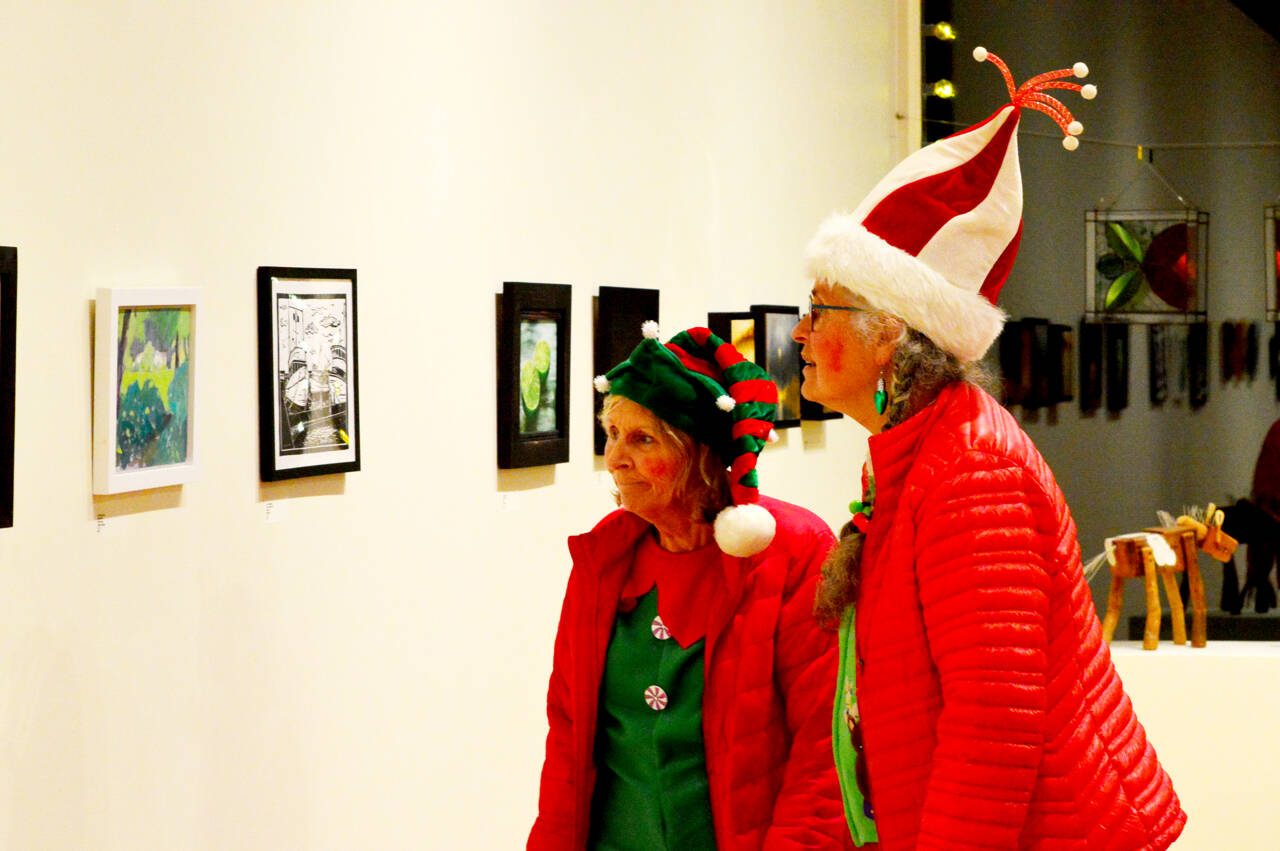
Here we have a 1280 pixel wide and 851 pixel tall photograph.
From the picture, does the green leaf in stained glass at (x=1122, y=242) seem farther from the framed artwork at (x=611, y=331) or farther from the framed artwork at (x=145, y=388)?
the framed artwork at (x=145, y=388)

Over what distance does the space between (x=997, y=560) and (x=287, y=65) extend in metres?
1.91

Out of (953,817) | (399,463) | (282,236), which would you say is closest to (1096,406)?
(399,463)

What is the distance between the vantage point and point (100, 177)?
262 centimetres

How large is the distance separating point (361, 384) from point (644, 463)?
995mm

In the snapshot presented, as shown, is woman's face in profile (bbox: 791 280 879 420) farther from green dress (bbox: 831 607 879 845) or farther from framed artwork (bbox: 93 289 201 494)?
framed artwork (bbox: 93 289 201 494)

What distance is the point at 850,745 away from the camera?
231cm

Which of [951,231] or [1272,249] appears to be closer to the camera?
[951,231]

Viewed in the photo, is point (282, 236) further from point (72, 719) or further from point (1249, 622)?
point (1249, 622)

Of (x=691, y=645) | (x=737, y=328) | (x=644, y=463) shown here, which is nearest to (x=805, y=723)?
(x=691, y=645)

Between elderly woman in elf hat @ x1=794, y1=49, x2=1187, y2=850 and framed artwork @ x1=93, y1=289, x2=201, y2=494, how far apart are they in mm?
1216

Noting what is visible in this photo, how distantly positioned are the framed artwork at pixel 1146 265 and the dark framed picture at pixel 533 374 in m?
3.14

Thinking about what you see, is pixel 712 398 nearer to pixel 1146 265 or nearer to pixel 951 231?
pixel 951 231

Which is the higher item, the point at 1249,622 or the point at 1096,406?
the point at 1096,406

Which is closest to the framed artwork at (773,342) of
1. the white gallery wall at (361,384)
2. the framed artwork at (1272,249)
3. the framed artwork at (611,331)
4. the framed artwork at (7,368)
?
the white gallery wall at (361,384)
